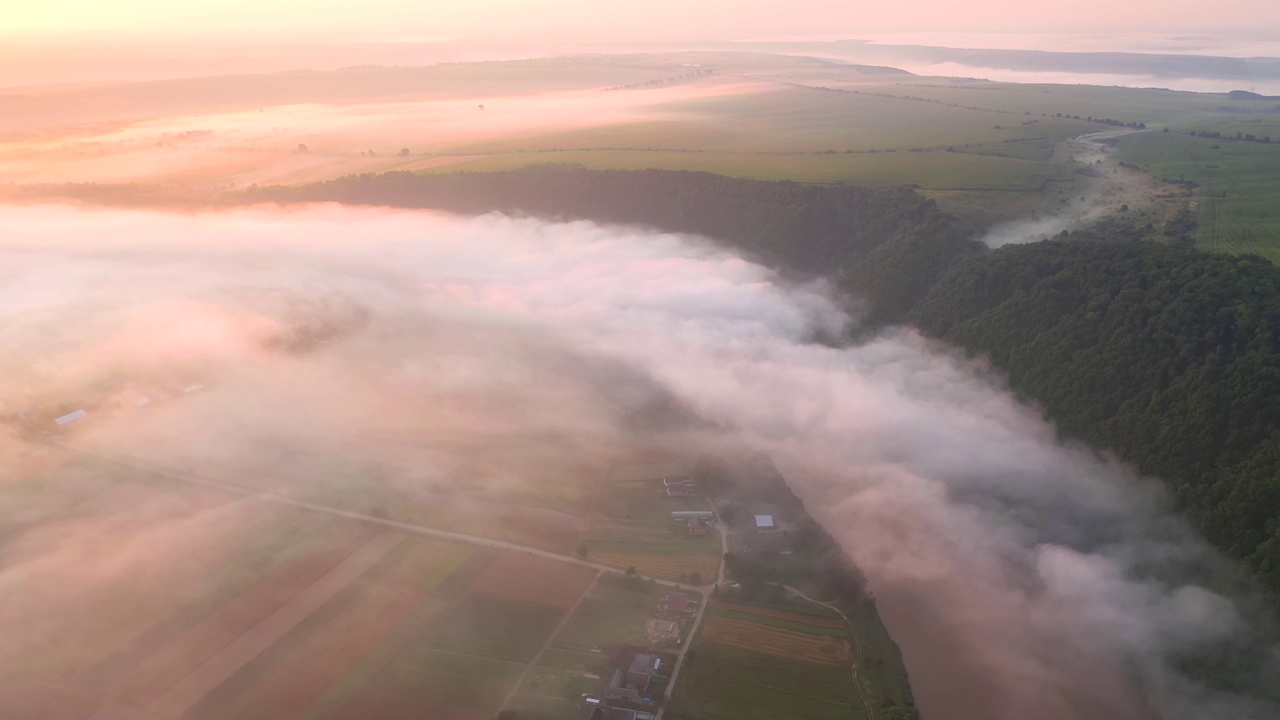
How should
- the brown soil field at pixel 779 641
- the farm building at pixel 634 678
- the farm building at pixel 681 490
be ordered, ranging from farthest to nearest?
the farm building at pixel 681 490
the brown soil field at pixel 779 641
the farm building at pixel 634 678

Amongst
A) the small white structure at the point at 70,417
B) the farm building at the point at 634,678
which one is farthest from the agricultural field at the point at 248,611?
the small white structure at the point at 70,417

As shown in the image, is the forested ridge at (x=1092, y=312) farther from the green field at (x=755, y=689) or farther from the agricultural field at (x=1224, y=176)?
the green field at (x=755, y=689)

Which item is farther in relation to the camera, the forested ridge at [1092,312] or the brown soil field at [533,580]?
the brown soil field at [533,580]

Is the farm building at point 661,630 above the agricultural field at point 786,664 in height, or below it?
above

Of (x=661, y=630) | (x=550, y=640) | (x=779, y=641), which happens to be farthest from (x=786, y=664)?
(x=550, y=640)

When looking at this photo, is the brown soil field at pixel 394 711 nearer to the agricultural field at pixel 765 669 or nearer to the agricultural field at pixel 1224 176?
the agricultural field at pixel 765 669

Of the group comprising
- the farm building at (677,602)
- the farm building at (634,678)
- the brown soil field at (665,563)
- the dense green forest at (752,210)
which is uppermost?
the dense green forest at (752,210)

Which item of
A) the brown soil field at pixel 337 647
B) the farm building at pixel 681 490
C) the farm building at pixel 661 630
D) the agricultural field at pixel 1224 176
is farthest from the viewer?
the agricultural field at pixel 1224 176

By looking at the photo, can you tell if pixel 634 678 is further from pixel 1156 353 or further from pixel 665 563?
pixel 1156 353
